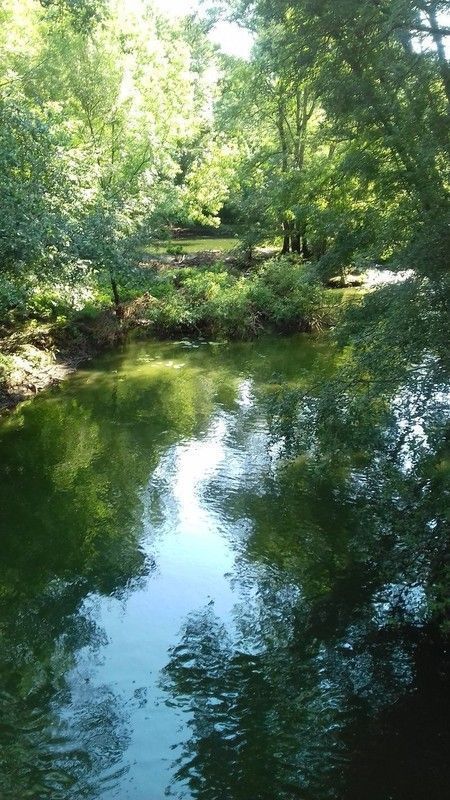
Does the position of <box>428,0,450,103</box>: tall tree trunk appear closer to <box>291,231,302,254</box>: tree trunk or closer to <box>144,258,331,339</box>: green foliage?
<box>144,258,331,339</box>: green foliage

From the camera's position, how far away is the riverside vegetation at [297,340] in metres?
6.92

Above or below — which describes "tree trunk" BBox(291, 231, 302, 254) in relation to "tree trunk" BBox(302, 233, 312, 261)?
above

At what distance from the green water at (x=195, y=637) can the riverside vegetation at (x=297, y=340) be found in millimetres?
51

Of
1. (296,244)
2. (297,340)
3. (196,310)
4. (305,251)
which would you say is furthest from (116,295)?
(296,244)

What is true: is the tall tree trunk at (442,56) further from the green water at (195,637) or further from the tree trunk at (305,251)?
the tree trunk at (305,251)

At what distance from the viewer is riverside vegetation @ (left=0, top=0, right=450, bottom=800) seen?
692 centimetres

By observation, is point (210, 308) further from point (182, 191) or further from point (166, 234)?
point (182, 191)

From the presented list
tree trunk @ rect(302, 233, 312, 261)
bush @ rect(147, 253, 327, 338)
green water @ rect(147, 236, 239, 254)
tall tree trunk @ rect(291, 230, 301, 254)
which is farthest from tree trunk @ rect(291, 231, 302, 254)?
green water @ rect(147, 236, 239, 254)

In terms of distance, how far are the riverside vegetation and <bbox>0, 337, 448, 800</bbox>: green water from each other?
0.17ft

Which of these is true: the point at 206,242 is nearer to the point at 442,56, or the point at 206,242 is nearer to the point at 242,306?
the point at 242,306

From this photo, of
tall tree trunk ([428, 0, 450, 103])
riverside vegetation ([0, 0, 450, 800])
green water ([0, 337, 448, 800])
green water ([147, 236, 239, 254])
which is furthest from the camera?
green water ([147, 236, 239, 254])

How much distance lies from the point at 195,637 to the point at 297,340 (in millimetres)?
14843

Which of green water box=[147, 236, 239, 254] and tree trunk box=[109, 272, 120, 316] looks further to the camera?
green water box=[147, 236, 239, 254]

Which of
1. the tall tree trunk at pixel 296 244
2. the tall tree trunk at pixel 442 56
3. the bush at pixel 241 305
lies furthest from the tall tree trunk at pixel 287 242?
the tall tree trunk at pixel 442 56
